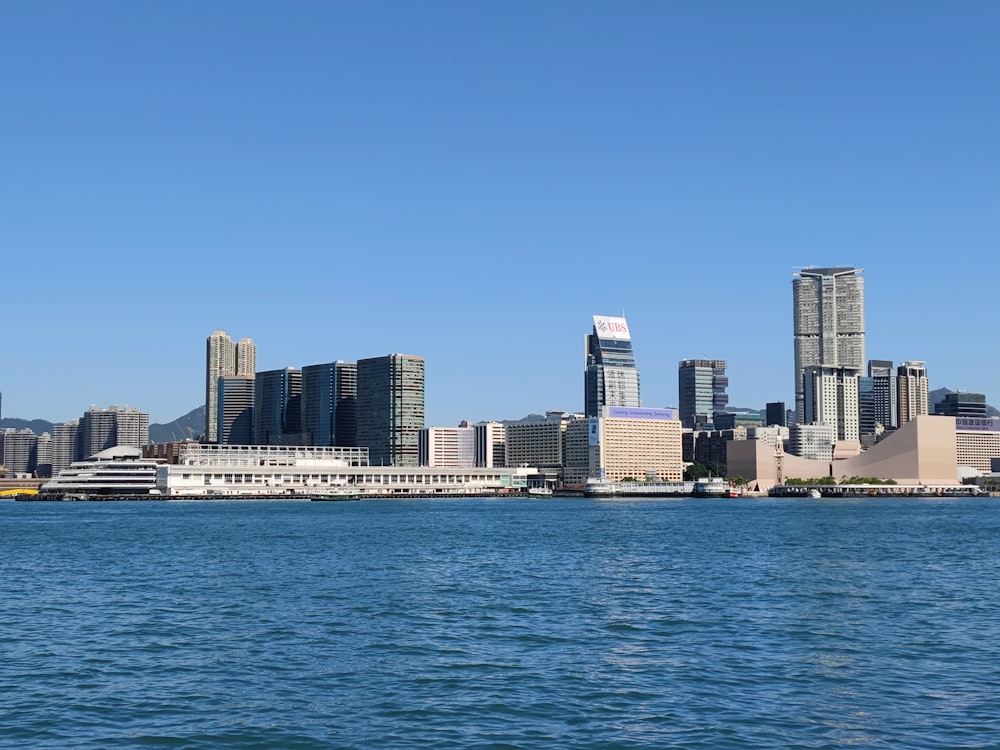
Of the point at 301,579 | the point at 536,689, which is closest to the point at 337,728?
the point at 536,689

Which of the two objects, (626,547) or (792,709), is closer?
(792,709)

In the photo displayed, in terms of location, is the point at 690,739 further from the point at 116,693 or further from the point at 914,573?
the point at 914,573

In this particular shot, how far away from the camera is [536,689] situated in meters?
22.2

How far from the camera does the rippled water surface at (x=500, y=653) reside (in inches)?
755

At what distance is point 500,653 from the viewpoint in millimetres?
26156

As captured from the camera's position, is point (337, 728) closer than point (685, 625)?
Yes

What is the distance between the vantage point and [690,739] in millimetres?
18359

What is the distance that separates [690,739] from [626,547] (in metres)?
44.2

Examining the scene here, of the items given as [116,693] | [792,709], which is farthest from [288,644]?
[792,709]

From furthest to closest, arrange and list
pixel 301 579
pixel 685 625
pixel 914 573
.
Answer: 1. pixel 914 573
2. pixel 301 579
3. pixel 685 625

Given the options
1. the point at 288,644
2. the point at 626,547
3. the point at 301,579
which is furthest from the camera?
the point at 626,547

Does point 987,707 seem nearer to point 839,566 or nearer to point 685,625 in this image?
point 685,625

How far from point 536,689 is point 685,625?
9229 millimetres

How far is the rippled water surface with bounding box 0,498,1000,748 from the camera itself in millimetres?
19188
